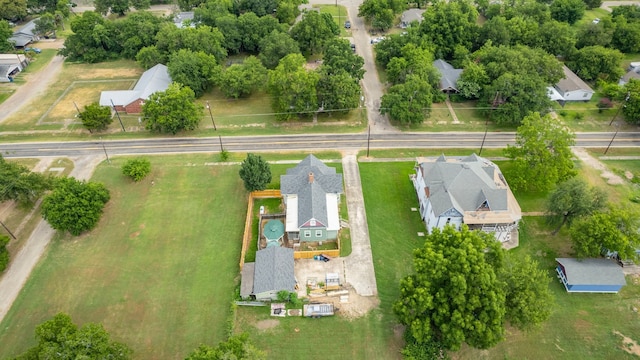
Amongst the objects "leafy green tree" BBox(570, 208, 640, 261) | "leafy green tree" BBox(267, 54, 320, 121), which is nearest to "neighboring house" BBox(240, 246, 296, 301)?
"leafy green tree" BBox(267, 54, 320, 121)

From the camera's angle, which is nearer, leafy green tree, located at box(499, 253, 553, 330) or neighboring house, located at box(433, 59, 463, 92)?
leafy green tree, located at box(499, 253, 553, 330)

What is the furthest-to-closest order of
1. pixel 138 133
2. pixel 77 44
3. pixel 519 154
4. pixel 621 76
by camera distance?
pixel 77 44
pixel 621 76
pixel 138 133
pixel 519 154

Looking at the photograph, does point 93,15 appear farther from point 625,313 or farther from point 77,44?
point 625,313

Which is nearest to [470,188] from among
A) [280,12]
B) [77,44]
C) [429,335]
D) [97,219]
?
[429,335]

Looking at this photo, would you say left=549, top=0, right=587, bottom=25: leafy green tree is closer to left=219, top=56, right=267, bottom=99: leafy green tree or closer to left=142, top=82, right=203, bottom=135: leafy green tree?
left=219, top=56, right=267, bottom=99: leafy green tree

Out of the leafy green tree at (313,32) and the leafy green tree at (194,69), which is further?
the leafy green tree at (313,32)

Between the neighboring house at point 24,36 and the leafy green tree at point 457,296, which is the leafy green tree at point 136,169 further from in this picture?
the neighboring house at point 24,36

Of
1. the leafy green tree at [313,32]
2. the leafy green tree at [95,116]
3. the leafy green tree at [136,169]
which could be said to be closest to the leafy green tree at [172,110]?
the leafy green tree at [95,116]
